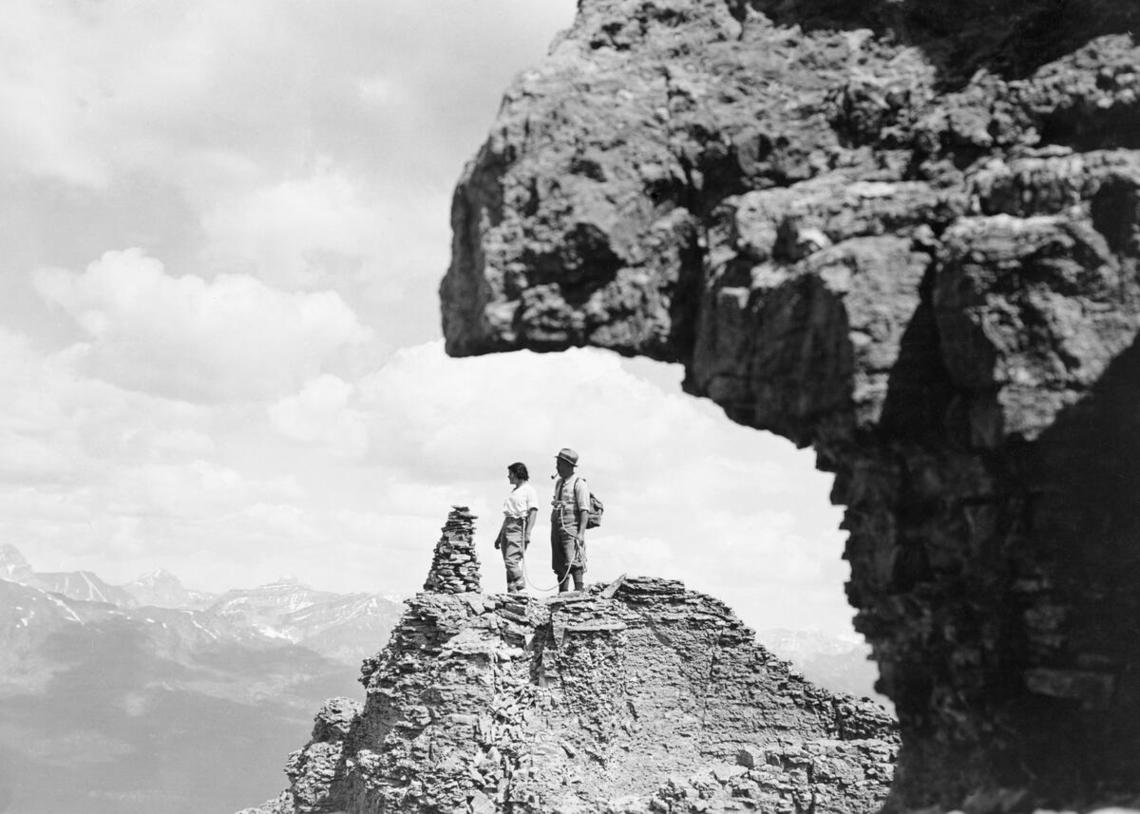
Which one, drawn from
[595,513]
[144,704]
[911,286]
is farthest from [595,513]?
[144,704]

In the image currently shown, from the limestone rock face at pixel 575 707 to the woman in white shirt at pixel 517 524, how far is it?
3.12ft

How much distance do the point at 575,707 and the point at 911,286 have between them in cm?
953

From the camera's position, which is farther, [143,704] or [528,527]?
[143,704]

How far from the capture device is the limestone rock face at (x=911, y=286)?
5754 mm

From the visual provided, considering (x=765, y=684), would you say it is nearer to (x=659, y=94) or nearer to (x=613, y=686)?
(x=613, y=686)

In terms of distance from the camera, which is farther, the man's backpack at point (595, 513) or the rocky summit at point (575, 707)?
the man's backpack at point (595, 513)

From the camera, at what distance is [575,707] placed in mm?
14297

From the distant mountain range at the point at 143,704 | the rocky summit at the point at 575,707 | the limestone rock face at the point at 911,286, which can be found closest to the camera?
the limestone rock face at the point at 911,286

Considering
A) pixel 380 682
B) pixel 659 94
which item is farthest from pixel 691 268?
pixel 380 682

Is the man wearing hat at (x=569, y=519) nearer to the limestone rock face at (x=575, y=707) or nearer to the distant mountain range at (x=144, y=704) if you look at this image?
the limestone rock face at (x=575, y=707)

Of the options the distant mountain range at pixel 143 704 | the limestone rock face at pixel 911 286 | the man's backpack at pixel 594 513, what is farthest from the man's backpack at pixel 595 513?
the distant mountain range at pixel 143 704

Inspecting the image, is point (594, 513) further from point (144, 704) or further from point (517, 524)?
A: point (144, 704)

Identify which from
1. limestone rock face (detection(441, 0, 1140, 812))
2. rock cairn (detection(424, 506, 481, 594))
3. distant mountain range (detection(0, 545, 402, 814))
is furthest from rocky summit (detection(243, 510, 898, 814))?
distant mountain range (detection(0, 545, 402, 814))

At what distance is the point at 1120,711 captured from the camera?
19.0 feet
